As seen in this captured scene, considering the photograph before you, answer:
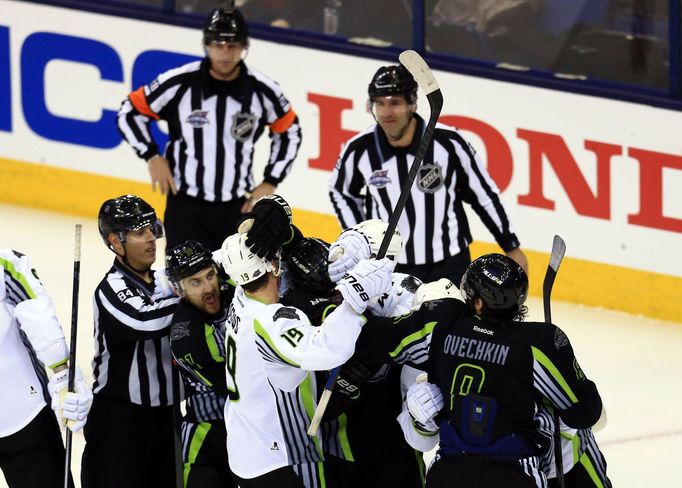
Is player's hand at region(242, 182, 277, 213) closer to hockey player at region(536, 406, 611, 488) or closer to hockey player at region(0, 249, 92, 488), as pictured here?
hockey player at region(0, 249, 92, 488)

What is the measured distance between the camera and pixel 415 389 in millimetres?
4543

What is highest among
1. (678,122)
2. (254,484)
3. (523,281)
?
(678,122)

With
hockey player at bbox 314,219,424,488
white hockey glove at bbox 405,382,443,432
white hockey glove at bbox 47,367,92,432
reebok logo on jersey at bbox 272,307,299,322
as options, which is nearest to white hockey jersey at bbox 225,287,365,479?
reebok logo on jersey at bbox 272,307,299,322

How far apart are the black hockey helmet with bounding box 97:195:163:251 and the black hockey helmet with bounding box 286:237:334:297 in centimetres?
61

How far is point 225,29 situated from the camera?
6812mm

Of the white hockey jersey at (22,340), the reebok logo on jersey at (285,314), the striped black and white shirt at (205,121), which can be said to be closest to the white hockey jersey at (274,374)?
the reebok logo on jersey at (285,314)

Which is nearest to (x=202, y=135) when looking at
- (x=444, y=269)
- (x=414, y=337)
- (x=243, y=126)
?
(x=243, y=126)

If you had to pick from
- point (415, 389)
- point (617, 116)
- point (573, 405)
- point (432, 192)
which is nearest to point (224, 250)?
point (415, 389)

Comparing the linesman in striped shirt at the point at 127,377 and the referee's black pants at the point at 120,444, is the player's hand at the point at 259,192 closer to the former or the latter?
the linesman in striped shirt at the point at 127,377

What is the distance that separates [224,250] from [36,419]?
904mm

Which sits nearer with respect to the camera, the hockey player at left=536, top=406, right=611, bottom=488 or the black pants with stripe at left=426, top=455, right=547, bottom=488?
the black pants with stripe at left=426, top=455, right=547, bottom=488

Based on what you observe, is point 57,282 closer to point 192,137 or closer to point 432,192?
point 192,137

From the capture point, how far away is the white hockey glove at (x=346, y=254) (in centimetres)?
473

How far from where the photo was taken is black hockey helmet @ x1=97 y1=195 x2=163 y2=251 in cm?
522
